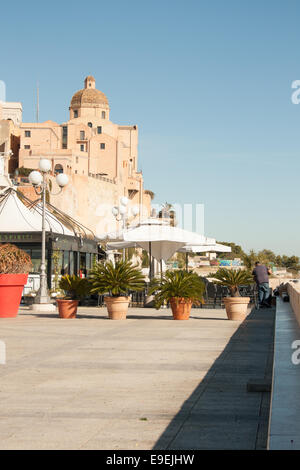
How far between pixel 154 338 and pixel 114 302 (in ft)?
13.7

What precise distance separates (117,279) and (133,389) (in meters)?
8.62

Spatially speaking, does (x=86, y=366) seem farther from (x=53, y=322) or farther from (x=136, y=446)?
(x=53, y=322)

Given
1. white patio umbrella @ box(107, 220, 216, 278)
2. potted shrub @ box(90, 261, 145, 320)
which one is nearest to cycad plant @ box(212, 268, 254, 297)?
potted shrub @ box(90, 261, 145, 320)

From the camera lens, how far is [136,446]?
4543mm

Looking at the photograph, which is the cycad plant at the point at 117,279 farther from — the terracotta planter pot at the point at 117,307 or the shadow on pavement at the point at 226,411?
the shadow on pavement at the point at 226,411

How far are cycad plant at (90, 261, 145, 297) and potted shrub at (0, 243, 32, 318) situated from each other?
73.5 inches

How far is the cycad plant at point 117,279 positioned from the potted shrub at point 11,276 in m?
1.87

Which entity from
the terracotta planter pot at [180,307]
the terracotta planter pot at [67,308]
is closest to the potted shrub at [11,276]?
the terracotta planter pot at [67,308]

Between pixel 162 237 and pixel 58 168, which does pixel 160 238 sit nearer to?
pixel 162 237

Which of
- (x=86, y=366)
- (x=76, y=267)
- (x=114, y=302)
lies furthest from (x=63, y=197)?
(x=86, y=366)

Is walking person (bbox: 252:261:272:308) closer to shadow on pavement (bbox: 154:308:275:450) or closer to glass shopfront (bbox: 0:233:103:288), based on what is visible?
glass shopfront (bbox: 0:233:103:288)

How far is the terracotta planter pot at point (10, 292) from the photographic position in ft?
52.2

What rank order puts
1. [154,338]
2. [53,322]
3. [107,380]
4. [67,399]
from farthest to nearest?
[53,322]
[154,338]
[107,380]
[67,399]

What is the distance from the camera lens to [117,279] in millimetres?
15336
